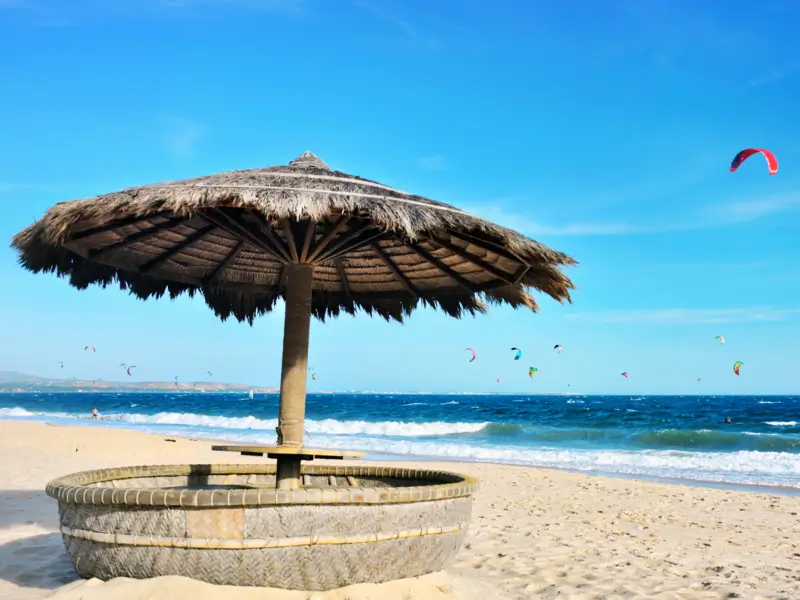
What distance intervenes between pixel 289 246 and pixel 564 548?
382 cm

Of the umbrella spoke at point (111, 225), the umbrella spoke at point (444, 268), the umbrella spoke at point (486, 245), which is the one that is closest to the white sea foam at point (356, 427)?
the umbrella spoke at point (444, 268)

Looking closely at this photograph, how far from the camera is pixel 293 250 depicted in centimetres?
496

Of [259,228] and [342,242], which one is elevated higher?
[259,228]

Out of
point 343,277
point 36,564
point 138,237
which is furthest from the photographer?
point 343,277

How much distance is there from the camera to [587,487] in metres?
11.9

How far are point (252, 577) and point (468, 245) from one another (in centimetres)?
290

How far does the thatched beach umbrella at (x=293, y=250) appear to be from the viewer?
422 cm

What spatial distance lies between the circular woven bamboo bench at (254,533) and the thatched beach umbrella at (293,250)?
3.59 ft

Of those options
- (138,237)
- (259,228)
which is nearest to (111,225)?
(138,237)

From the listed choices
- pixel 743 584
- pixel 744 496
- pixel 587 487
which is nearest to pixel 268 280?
pixel 743 584

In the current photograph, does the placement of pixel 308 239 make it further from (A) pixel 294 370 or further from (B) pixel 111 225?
(B) pixel 111 225

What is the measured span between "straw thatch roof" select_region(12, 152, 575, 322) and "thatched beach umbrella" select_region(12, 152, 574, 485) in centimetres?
1

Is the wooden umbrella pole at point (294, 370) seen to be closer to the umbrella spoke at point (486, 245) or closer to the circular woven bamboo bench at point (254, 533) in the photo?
the circular woven bamboo bench at point (254, 533)

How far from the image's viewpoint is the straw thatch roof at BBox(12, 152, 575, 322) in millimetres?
4211
